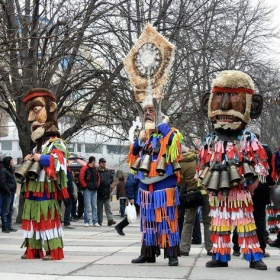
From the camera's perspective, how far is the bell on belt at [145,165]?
789cm

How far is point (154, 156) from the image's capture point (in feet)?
26.4

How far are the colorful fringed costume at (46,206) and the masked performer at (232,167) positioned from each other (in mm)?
1895

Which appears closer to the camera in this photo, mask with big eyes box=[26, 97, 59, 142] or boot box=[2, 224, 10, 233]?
mask with big eyes box=[26, 97, 59, 142]

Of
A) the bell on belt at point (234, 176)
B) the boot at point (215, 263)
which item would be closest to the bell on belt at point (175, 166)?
the bell on belt at point (234, 176)

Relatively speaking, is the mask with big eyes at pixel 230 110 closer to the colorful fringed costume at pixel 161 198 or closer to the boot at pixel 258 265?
the colorful fringed costume at pixel 161 198

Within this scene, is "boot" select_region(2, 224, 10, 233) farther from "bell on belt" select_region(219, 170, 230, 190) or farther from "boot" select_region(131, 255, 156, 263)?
"bell on belt" select_region(219, 170, 230, 190)

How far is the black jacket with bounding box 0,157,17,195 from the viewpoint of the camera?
14.5 meters

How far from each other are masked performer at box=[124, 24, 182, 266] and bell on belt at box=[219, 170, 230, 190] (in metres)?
0.62

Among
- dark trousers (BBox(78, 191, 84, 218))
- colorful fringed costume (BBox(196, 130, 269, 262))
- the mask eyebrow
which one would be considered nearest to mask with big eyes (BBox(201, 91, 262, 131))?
colorful fringed costume (BBox(196, 130, 269, 262))

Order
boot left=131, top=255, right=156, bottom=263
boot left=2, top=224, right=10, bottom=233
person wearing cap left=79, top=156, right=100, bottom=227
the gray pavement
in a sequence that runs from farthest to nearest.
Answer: person wearing cap left=79, top=156, right=100, bottom=227, boot left=2, top=224, right=10, bottom=233, boot left=131, top=255, right=156, bottom=263, the gray pavement

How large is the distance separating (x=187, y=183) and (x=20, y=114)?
804cm

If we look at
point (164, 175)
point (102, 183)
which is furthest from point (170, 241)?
point (102, 183)

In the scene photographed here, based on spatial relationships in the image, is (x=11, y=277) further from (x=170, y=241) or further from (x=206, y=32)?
(x=206, y=32)

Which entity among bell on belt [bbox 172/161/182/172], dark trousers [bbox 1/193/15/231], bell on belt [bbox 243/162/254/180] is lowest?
dark trousers [bbox 1/193/15/231]
